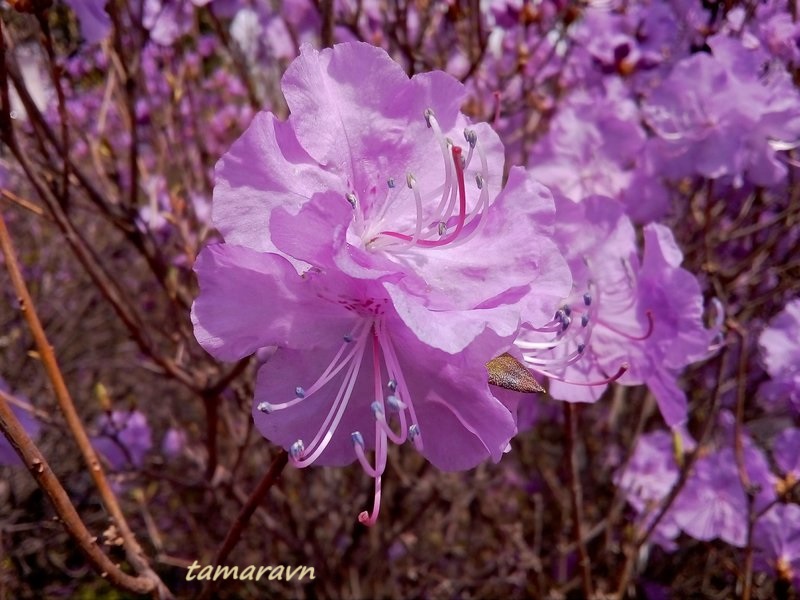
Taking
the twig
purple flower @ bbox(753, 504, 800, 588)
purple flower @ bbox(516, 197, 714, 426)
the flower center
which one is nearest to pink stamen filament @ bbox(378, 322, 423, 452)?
the flower center

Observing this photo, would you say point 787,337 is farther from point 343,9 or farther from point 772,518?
point 343,9

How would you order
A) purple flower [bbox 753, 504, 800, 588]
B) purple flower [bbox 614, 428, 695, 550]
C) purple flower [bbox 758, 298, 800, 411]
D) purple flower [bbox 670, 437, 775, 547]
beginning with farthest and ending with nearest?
purple flower [bbox 614, 428, 695, 550]
purple flower [bbox 670, 437, 775, 547]
purple flower [bbox 753, 504, 800, 588]
purple flower [bbox 758, 298, 800, 411]

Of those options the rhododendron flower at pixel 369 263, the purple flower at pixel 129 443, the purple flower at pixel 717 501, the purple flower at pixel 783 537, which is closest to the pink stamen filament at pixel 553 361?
the rhododendron flower at pixel 369 263

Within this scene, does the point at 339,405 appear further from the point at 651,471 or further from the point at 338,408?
the point at 651,471

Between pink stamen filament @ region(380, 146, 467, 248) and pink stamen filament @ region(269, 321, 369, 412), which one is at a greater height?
pink stamen filament @ region(380, 146, 467, 248)

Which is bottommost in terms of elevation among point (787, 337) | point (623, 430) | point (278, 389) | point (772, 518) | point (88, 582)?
point (88, 582)

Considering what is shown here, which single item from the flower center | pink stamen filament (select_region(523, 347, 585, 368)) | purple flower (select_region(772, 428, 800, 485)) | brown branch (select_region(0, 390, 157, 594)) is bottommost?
purple flower (select_region(772, 428, 800, 485))

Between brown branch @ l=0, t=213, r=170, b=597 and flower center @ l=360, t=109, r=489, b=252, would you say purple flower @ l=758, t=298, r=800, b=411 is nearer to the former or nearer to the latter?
flower center @ l=360, t=109, r=489, b=252

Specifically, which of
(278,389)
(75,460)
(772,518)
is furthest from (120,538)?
(75,460)
